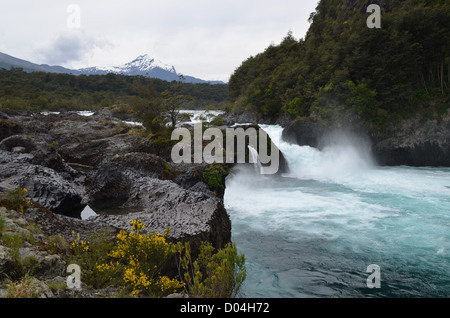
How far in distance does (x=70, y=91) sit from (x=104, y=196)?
84.9 meters

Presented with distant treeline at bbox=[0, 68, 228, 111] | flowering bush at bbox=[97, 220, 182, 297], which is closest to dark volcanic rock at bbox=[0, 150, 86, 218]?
flowering bush at bbox=[97, 220, 182, 297]

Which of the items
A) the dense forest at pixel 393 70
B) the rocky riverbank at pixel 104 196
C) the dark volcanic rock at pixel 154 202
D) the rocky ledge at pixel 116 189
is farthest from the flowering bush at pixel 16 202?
the dense forest at pixel 393 70

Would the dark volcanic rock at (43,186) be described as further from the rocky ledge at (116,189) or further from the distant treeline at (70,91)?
the distant treeline at (70,91)

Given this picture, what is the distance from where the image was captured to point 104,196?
1088 cm

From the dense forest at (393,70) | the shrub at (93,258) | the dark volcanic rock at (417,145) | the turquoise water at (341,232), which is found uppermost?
the dense forest at (393,70)

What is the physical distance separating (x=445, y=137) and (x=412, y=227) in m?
15.7

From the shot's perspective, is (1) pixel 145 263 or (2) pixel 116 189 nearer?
(1) pixel 145 263

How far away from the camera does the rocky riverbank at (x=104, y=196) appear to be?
6.07 metres

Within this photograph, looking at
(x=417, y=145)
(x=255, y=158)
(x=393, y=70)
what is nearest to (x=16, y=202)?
(x=255, y=158)

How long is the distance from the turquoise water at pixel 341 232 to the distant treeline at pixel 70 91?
13107mm

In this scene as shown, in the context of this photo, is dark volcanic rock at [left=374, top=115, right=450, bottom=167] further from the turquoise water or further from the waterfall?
the waterfall

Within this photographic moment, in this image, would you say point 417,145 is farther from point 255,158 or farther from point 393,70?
point 255,158
